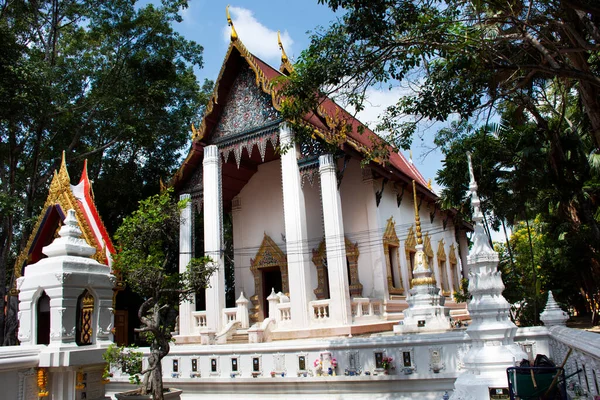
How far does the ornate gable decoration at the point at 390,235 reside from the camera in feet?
47.2

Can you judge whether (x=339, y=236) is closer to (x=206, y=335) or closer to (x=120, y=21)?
(x=206, y=335)

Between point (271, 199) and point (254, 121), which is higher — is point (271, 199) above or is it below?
below

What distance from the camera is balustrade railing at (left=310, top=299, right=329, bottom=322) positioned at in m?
Result: 11.8

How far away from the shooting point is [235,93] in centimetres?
1477

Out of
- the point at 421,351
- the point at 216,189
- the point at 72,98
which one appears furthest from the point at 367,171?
the point at 72,98

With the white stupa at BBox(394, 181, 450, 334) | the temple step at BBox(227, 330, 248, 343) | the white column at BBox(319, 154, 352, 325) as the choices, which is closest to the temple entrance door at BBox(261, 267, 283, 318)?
the temple step at BBox(227, 330, 248, 343)

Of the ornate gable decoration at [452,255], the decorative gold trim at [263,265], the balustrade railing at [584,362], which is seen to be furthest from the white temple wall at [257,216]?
the balustrade railing at [584,362]

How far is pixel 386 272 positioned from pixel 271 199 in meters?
4.63

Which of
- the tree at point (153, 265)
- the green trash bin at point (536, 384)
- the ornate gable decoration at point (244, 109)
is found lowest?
the green trash bin at point (536, 384)

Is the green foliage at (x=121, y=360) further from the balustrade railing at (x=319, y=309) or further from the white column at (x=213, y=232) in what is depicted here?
the white column at (x=213, y=232)

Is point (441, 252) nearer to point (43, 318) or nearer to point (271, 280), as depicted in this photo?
point (271, 280)

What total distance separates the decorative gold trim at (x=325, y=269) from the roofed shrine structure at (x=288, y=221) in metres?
0.03

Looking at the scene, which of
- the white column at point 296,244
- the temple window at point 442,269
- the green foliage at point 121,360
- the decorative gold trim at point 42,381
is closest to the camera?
the decorative gold trim at point 42,381

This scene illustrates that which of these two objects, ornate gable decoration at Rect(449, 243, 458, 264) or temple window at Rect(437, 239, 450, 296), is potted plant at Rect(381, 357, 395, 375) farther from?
ornate gable decoration at Rect(449, 243, 458, 264)
